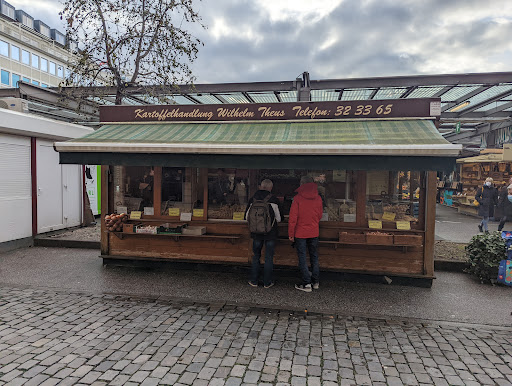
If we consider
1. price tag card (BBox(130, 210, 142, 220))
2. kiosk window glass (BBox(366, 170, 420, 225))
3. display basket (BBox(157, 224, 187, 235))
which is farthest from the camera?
price tag card (BBox(130, 210, 142, 220))

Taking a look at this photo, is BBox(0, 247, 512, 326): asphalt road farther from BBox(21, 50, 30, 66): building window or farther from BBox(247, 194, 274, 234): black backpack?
BBox(21, 50, 30, 66): building window

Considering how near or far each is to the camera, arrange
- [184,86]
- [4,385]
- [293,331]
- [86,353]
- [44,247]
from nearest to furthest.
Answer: [4,385] < [86,353] < [293,331] < [44,247] < [184,86]

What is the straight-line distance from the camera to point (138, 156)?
17.6 ft

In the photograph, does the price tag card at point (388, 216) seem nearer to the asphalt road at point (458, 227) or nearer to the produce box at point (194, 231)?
the produce box at point (194, 231)

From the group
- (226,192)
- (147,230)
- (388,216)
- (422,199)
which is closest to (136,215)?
(147,230)

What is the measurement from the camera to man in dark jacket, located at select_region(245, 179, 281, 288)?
5277mm

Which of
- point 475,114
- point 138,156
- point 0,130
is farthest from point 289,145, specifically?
point 475,114

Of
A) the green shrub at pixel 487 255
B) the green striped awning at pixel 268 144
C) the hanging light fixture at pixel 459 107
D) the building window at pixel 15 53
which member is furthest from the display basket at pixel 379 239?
the building window at pixel 15 53

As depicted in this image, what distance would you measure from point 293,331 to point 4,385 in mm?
2850

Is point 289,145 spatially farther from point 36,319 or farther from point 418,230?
point 36,319

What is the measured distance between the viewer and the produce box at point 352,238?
5426 millimetres

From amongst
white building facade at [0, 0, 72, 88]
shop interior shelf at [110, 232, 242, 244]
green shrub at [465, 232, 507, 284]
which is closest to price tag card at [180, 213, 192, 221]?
shop interior shelf at [110, 232, 242, 244]

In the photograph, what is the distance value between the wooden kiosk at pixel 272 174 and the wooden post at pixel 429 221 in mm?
16

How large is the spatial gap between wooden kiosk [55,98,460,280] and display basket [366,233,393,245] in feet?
0.05
